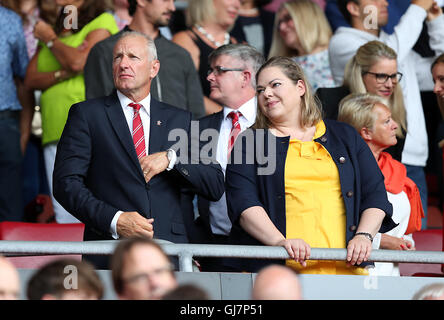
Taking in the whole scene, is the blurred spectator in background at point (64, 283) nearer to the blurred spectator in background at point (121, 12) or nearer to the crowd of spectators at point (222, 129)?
the crowd of spectators at point (222, 129)

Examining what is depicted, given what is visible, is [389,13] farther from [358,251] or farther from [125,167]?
[358,251]

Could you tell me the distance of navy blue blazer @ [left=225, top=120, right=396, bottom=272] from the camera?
4500mm

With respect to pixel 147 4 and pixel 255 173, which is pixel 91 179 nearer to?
pixel 255 173

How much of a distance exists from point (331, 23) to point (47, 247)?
3914 mm

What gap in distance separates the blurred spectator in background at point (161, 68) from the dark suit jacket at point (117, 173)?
1.18 metres

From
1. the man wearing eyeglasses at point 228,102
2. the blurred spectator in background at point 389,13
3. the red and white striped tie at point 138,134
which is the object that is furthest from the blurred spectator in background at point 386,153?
the blurred spectator in background at point 389,13

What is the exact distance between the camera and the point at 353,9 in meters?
7.04

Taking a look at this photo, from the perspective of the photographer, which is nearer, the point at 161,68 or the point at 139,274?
the point at 139,274

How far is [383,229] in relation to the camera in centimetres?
462

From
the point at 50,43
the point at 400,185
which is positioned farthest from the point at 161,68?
the point at 400,185

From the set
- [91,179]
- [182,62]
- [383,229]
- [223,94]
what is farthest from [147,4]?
[383,229]

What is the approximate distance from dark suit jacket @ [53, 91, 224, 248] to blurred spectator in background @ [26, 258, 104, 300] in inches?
54.1

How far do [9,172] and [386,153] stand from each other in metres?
2.54

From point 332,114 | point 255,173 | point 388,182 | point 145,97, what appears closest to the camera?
point 255,173
